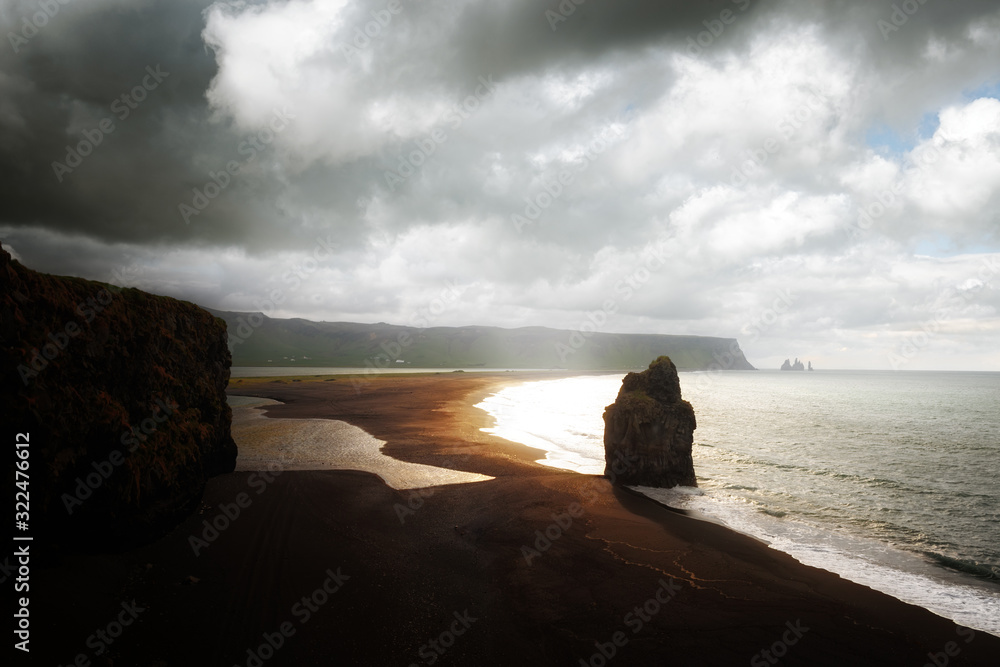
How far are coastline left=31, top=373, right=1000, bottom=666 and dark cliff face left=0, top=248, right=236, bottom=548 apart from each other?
1000mm

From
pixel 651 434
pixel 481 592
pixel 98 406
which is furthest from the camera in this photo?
pixel 651 434

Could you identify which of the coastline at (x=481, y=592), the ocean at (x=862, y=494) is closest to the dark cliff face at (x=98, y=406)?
the coastline at (x=481, y=592)

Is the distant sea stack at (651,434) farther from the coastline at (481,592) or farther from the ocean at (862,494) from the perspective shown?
the coastline at (481,592)

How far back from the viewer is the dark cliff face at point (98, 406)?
8352mm

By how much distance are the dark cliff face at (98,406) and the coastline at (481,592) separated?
1.00 m

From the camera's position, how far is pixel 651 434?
1967 centimetres

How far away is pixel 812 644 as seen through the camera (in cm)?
832

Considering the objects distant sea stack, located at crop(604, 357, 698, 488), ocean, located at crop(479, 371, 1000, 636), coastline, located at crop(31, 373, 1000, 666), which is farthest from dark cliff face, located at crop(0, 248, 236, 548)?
ocean, located at crop(479, 371, 1000, 636)

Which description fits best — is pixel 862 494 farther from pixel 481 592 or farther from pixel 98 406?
pixel 98 406

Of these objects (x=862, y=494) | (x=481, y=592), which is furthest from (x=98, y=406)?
(x=862, y=494)

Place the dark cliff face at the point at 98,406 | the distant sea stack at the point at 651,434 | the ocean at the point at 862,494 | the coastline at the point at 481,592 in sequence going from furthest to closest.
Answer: the distant sea stack at the point at 651,434 < the ocean at the point at 862,494 < the dark cliff face at the point at 98,406 < the coastline at the point at 481,592

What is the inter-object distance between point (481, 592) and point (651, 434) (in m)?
12.4

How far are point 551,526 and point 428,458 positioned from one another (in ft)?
35.6

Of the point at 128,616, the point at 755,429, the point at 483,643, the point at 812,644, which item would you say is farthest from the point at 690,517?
the point at 755,429
